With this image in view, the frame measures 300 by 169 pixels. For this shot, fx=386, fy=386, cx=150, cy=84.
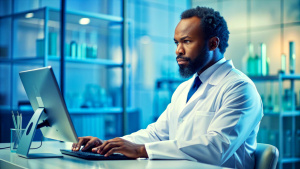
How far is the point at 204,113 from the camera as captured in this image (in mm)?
1864

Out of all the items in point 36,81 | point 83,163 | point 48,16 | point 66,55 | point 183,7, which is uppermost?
point 183,7

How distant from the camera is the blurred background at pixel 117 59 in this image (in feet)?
11.7

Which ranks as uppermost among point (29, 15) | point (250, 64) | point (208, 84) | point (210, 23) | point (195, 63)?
point (29, 15)

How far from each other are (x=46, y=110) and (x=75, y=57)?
2.40 metres

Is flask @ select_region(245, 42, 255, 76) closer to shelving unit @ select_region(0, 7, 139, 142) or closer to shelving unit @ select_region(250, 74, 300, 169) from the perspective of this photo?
shelving unit @ select_region(250, 74, 300, 169)

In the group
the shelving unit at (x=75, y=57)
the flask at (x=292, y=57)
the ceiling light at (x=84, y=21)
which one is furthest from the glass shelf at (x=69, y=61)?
the flask at (x=292, y=57)

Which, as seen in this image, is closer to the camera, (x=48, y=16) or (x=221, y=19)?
(x=221, y=19)

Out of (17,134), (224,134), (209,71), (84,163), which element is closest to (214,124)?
(224,134)

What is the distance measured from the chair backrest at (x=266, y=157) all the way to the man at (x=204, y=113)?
3 centimetres

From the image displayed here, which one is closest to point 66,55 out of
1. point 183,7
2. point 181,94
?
point 181,94

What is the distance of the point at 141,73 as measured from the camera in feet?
21.6

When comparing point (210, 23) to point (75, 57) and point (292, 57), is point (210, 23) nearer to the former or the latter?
point (75, 57)

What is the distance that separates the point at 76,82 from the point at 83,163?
120 inches

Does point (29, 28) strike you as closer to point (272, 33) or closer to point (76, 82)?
point (76, 82)
